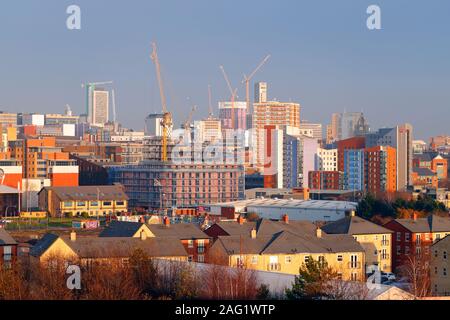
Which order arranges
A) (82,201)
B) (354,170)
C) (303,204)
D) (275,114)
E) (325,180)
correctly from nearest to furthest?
1. (303,204)
2. (82,201)
3. (354,170)
4. (325,180)
5. (275,114)

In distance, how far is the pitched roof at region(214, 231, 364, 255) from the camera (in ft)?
61.7

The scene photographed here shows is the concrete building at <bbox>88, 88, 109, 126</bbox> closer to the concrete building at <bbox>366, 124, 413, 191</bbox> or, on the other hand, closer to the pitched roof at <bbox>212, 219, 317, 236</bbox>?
the concrete building at <bbox>366, 124, 413, 191</bbox>

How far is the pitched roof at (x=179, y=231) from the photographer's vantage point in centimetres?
1991

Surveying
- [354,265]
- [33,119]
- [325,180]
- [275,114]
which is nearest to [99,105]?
[33,119]

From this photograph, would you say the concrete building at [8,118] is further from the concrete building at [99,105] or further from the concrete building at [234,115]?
the concrete building at [99,105]

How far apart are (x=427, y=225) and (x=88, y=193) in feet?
55.5

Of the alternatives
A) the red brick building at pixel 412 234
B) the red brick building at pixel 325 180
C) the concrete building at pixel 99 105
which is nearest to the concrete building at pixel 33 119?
the concrete building at pixel 99 105

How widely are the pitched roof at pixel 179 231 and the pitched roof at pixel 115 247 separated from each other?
972 mm

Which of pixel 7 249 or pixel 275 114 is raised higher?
pixel 275 114

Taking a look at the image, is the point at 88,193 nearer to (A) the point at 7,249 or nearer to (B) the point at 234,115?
A: (A) the point at 7,249

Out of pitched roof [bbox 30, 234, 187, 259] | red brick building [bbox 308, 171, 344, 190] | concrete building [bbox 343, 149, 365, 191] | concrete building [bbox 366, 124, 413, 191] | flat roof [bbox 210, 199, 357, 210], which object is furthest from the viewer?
red brick building [bbox 308, 171, 344, 190]

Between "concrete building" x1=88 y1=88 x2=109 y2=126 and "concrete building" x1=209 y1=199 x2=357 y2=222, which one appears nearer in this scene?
"concrete building" x1=209 y1=199 x2=357 y2=222

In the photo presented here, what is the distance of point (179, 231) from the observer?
20359 mm

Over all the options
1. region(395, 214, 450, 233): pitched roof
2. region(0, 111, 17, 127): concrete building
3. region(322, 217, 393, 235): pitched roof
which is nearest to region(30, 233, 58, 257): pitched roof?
region(322, 217, 393, 235): pitched roof
